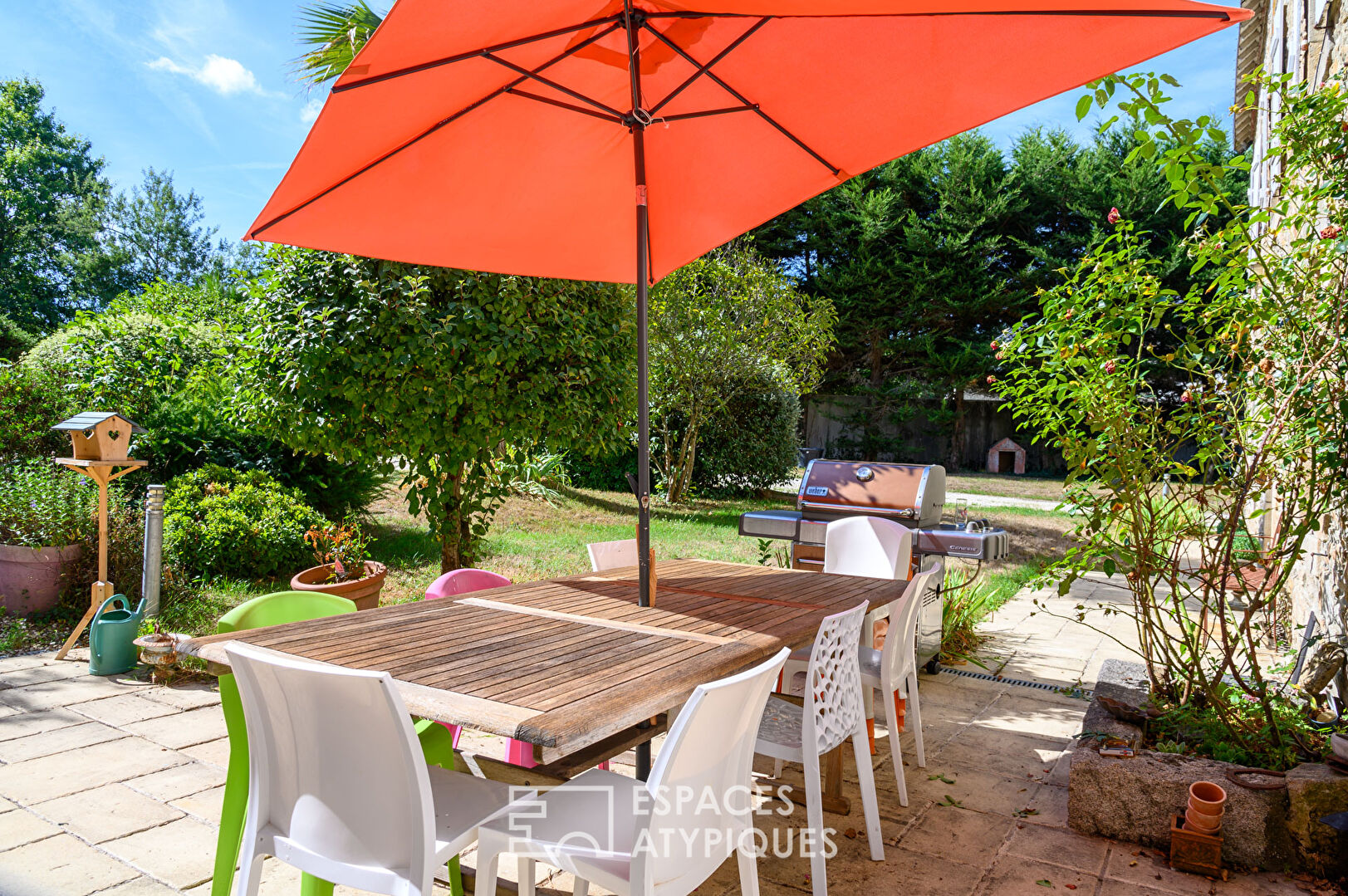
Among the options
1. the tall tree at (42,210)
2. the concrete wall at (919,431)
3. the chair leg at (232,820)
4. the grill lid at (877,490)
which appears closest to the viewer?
the chair leg at (232,820)

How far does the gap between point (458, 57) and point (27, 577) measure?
15.6 ft

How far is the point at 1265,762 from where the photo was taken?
275 centimetres

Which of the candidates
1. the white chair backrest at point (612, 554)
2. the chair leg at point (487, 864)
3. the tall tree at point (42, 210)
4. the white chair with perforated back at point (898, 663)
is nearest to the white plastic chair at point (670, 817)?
the chair leg at point (487, 864)

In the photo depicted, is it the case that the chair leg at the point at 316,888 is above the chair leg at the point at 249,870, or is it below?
below

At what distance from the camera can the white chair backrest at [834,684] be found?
226 cm

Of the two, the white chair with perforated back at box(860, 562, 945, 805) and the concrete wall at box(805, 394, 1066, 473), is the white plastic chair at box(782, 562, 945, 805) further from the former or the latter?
the concrete wall at box(805, 394, 1066, 473)

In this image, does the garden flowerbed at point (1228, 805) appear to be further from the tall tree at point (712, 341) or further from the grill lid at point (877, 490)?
the tall tree at point (712, 341)

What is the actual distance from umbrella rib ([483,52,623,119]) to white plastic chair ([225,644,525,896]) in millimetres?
1711

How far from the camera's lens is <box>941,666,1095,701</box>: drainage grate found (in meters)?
4.32

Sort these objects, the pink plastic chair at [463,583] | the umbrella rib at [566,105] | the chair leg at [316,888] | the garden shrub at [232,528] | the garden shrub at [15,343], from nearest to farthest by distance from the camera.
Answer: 1. the chair leg at [316,888]
2. the umbrella rib at [566,105]
3. the pink plastic chair at [463,583]
4. the garden shrub at [232,528]
5. the garden shrub at [15,343]

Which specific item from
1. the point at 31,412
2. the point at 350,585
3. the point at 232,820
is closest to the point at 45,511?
the point at 31,412

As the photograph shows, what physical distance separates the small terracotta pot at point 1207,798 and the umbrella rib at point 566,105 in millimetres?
2815

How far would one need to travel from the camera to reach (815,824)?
2201 mm

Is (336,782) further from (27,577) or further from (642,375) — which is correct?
(27,577)
